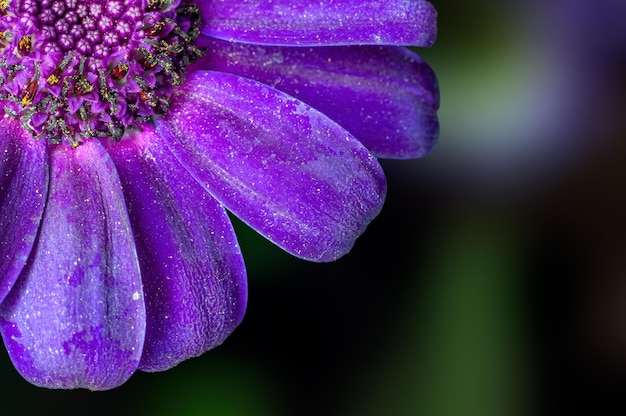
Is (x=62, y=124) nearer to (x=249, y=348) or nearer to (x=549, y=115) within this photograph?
(x=249, y=348)

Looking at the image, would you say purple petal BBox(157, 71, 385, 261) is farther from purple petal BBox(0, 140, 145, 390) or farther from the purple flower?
purple petal BBox(0, 140, 145, 390)

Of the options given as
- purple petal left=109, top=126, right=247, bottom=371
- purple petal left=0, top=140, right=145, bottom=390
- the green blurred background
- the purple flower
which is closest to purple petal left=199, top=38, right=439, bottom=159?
the purple flower

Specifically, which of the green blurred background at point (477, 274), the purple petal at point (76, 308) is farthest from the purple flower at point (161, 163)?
the green blurred background at point (477, 274)

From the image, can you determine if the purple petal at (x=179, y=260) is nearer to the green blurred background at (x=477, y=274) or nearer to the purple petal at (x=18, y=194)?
the purple petal at (x=18, y=194)

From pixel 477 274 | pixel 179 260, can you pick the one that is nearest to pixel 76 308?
pixel 179 260

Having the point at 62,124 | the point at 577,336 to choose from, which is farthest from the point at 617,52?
the point at 62,124

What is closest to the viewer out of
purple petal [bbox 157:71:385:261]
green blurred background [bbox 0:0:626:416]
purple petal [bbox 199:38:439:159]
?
purple petal [bbox 157:71:385:261]

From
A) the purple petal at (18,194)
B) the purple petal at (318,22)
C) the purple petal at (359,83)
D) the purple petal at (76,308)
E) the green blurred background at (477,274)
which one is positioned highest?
the purple petal at (318,22)
